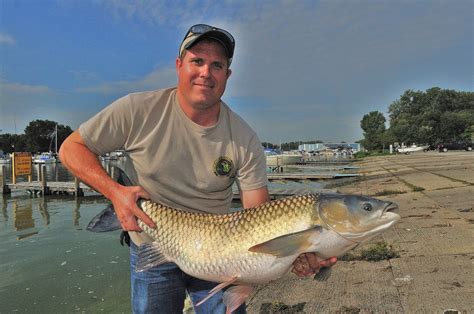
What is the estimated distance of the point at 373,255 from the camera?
5.93 metres

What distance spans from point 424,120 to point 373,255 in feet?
295

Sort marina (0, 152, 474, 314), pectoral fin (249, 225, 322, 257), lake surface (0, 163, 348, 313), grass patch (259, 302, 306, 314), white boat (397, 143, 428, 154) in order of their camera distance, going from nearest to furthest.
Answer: pectoral fin (249, 225, 322, 257) < grass patch (259, 302, 306, 314) < marina (0, 152, 474, 314) < lake surface (0, 163, 348, 313) < white boat (397, 143, 428, 154)

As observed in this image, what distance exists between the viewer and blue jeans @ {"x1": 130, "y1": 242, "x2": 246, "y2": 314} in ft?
9.23

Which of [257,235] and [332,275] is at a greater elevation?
[257,235]

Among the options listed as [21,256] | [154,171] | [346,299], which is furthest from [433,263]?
[21,256]

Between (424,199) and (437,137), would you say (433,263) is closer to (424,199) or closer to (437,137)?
(424,199)

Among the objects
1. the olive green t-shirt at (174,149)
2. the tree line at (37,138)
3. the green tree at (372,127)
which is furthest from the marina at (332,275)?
the tree line at (37,138)

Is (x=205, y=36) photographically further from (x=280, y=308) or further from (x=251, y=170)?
(x=280, y=308)

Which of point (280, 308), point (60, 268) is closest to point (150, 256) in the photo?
point (280, 308)

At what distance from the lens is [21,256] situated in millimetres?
11148

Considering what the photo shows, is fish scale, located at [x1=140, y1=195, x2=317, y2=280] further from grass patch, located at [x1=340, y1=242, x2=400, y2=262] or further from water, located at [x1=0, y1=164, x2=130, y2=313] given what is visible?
water, located at [x1=0, y1=164, x2=130, y2=313]

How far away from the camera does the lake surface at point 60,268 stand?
7574 millimetres

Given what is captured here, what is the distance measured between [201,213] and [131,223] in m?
0.48

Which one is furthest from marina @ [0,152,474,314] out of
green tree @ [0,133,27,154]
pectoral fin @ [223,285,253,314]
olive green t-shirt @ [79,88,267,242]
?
green tree @ [0,133,27,154]
